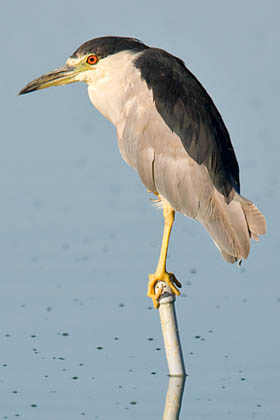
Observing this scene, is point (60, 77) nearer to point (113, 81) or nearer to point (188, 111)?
point (113, 81)

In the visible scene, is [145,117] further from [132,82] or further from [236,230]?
[236,230]

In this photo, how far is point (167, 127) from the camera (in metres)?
8.45

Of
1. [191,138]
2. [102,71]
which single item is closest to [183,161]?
[191,138]

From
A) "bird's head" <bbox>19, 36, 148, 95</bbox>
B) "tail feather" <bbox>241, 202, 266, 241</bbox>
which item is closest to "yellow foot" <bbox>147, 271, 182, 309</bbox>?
"tail feather" <bbox>241, 202, 266, 241</bbox>

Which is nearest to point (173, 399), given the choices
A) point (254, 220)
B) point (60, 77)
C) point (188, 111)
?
point (254, 220)

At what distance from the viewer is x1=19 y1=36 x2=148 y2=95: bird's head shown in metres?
8.41

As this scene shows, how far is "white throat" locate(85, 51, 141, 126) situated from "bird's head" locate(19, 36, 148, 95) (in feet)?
0.09

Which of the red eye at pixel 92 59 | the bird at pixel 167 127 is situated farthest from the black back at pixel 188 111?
the red eye at pixel 92 59

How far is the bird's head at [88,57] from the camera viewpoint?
8.41 meters

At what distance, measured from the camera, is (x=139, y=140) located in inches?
334

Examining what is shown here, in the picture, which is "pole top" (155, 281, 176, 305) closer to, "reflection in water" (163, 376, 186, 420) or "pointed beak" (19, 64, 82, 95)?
"reflection in water" (163, 376, 186, 420)

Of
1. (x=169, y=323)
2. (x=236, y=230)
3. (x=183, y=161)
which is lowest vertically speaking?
(x=169, y=323)

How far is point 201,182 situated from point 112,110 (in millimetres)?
725

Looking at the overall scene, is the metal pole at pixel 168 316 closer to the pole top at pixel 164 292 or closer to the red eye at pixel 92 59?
the pole top at pixel 164 292
